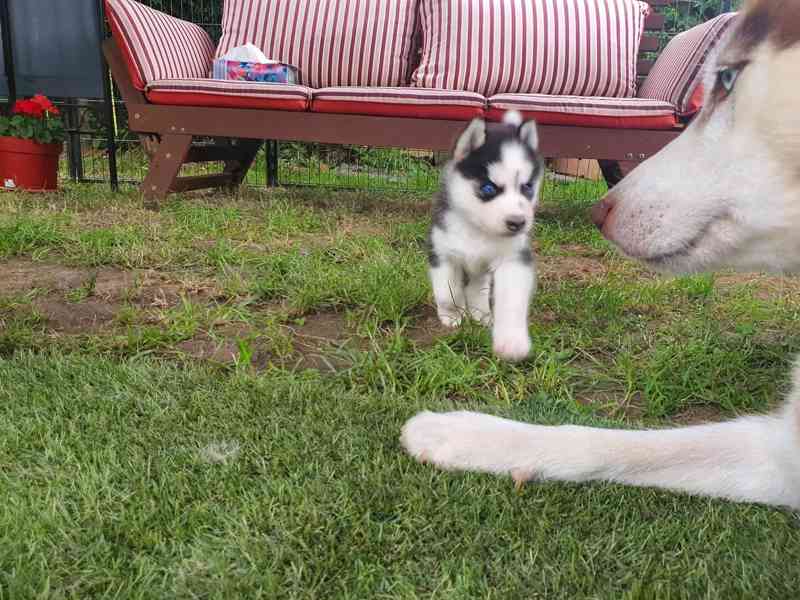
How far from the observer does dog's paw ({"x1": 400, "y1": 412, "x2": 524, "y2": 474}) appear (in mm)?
1265

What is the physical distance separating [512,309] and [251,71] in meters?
3.54

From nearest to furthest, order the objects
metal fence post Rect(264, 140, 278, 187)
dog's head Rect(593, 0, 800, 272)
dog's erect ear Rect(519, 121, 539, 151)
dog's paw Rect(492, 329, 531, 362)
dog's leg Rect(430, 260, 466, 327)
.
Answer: dog's head Rect(593, 0, 800, 272), dog's paw Rect(492, 329, 531, 362), dog's leg Rect(430, 260, 466, 327), dog's erect ear Rect(519, 121, 539, 151), metal fence post Rect(264, 140, 278, 187)

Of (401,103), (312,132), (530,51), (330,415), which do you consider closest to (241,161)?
(312,132)

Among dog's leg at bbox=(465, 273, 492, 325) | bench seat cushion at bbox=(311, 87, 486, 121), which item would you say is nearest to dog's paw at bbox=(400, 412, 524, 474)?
dog's leg at bbox=(465, 273, 492, 325)

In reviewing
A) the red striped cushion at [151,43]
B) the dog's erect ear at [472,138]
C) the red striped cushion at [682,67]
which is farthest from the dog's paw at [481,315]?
the red striped cushion at [151,43]

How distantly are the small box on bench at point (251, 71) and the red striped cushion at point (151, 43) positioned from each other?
31 cm

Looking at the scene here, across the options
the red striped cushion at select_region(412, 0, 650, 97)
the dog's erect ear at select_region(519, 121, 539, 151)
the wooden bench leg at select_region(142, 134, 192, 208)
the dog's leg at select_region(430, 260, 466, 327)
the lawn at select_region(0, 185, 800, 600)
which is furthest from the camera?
the red striped cushion at select_region(412, 0, 650, 97)

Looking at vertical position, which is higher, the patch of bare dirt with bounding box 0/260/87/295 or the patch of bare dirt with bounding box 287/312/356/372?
the patch of bare dirt with bounding box 287/312/356/372

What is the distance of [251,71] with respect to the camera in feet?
15.6

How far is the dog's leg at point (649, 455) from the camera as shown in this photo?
1219 mm

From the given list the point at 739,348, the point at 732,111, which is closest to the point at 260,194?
the point at 739,348

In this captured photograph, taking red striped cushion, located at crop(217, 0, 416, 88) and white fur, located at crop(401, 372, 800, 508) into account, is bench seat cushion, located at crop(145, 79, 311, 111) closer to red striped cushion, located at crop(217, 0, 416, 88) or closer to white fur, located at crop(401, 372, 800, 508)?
red striped cushion, located at crop(217, 0, 416, 88)

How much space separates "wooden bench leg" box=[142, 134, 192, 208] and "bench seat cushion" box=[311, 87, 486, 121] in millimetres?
999

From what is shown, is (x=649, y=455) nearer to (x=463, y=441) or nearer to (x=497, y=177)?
(x=463, y=441)
